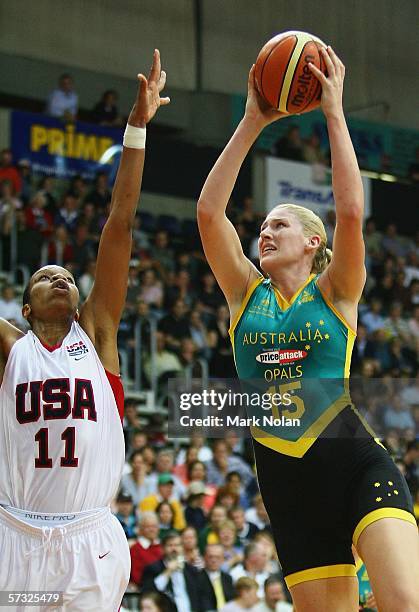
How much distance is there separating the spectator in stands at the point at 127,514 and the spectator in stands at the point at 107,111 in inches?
384

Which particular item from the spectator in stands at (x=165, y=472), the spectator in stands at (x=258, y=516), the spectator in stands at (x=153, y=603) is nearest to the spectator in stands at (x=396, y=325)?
the spectator in stands at (x=258, y=516)

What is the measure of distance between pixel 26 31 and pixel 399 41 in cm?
832

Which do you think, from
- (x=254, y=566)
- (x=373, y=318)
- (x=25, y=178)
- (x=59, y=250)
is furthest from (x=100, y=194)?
(x=254, y=566)

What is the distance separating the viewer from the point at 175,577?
10289mm

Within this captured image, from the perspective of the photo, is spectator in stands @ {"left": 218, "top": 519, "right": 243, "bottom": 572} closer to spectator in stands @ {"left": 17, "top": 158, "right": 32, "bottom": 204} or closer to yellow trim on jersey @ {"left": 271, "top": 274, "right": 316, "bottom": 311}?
yellow trim on jersey @ {"left": 271, "top": 274, "right": 316, "bottom": 311}

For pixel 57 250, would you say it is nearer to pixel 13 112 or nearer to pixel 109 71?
pixel 13 112

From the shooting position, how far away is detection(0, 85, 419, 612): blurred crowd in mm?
10477

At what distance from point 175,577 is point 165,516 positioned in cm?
94

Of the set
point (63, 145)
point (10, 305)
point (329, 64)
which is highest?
point (63, 145)

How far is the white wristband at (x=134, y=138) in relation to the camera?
217 inches

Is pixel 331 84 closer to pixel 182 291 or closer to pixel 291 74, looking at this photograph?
pixel 291 74

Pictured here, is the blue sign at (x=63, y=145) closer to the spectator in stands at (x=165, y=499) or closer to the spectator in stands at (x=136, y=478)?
the spectator in stands at (x=136, y=478)

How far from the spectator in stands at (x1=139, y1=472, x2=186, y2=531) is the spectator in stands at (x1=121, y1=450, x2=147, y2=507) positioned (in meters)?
0.13

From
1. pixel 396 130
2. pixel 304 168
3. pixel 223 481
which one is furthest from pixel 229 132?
pixel 223 481
